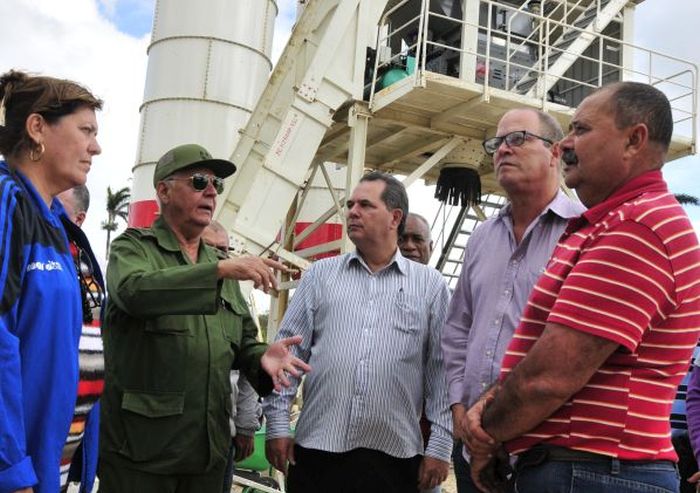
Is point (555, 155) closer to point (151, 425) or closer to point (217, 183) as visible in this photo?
point (217, 183)

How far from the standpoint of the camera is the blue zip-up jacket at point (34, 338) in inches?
79.4

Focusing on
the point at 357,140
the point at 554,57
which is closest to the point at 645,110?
the point at 357,140

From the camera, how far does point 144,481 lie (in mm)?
3014

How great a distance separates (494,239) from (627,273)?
1.31 meters

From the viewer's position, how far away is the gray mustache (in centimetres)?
230

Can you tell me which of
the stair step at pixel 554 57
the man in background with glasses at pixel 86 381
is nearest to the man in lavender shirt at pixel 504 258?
the man in background with glasses at pixel 86 381

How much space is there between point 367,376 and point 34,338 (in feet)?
5.36

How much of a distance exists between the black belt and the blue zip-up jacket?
54.8 inches

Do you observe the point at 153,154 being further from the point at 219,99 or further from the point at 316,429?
the point at 316,429

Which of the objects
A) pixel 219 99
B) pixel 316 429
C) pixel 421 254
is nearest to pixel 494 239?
pixel 316 429

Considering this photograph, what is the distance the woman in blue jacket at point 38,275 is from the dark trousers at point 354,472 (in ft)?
4.53

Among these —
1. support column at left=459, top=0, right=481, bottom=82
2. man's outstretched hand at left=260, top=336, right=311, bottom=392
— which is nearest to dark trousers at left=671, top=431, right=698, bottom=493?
man's outstretched hand at left=260, top=336, right=311, bottom=392

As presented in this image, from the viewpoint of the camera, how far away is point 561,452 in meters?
2.01

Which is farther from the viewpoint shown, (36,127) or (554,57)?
(554,57)
